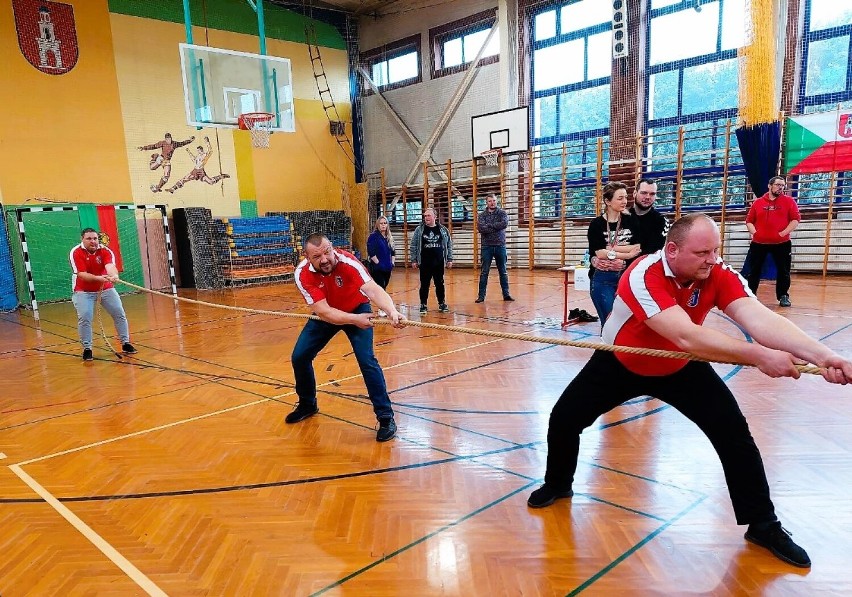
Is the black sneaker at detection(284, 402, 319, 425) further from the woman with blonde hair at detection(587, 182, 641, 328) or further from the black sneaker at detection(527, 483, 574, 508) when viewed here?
the woman with blonde hair at detection(587, 182, 641, 328)

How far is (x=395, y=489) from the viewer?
3393 mm

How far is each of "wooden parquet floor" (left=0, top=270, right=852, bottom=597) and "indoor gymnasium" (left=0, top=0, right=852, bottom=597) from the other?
0.02 metres

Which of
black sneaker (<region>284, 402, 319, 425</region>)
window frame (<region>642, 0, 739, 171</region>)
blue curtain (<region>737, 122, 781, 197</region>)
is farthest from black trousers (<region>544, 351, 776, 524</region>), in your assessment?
window frame (<region>642, 0, 739, 171</region>)

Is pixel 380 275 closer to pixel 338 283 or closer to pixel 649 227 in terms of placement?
pixel 338 283

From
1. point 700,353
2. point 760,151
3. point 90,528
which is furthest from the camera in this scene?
point 760,151

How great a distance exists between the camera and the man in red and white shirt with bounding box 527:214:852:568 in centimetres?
228

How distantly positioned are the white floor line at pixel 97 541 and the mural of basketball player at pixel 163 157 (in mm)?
12281

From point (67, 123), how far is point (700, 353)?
15019 millimetres

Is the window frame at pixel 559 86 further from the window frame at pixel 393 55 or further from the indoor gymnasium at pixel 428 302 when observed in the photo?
the window frame at pixel 393 55

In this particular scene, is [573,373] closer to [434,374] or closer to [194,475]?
[434,374]

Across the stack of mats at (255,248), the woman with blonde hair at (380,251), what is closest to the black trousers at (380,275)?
the woman with blonde hair at (380,251)

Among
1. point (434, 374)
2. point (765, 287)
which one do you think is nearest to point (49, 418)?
point (434, 374)

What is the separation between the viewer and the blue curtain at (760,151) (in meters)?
11.3

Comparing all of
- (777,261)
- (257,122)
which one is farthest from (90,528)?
(257,122)
